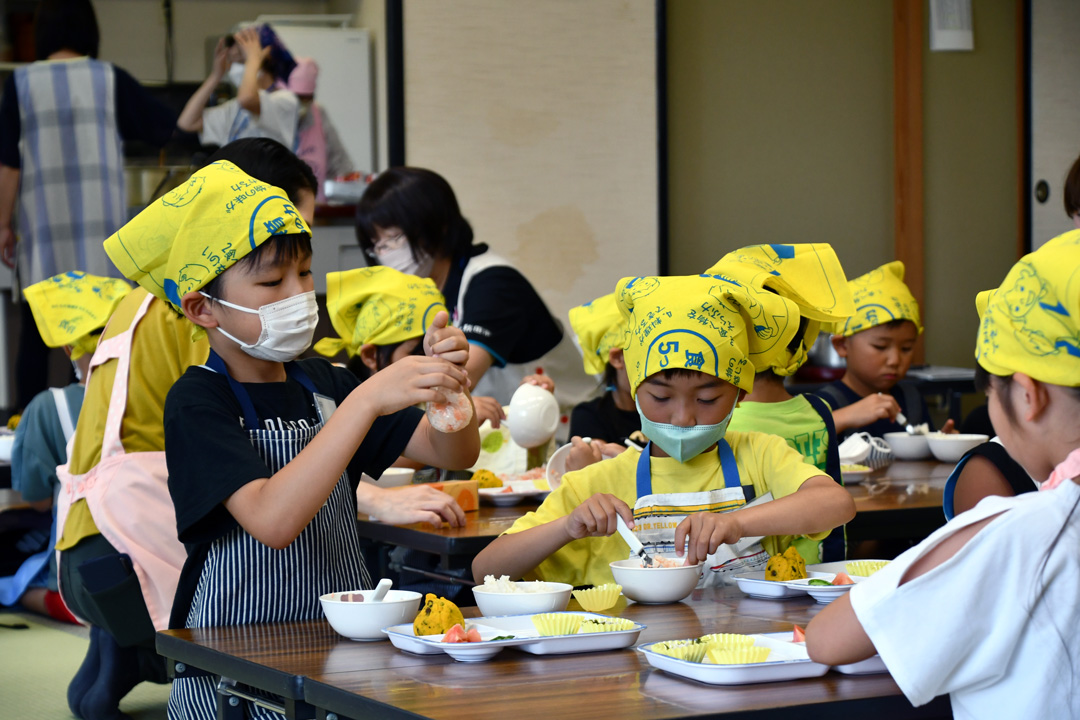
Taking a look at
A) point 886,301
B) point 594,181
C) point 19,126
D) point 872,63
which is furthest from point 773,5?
point 19,126

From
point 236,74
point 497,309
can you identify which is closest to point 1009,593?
point 497,309

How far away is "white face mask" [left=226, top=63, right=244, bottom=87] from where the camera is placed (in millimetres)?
5828

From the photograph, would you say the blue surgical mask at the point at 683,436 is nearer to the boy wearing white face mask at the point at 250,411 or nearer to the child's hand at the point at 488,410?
the boy wearing white face mask at the point at 250,411

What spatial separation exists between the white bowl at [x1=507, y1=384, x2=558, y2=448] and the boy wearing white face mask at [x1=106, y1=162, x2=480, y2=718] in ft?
Result: 4.01

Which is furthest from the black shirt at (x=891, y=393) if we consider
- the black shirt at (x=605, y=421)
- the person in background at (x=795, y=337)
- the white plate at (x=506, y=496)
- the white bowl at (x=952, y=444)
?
the white plate at (x=506, y=496)

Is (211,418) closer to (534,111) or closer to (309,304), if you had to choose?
(309,304)

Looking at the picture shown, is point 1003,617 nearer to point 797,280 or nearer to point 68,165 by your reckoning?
point 797,280

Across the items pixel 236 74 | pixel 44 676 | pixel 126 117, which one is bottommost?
pixel 44 676

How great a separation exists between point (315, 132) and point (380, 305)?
112 inches

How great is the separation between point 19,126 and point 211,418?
404 cm

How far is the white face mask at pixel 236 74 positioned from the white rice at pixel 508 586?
4.63 metres

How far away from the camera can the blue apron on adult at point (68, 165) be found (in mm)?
5121

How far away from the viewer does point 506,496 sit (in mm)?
2836

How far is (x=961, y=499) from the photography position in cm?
199
